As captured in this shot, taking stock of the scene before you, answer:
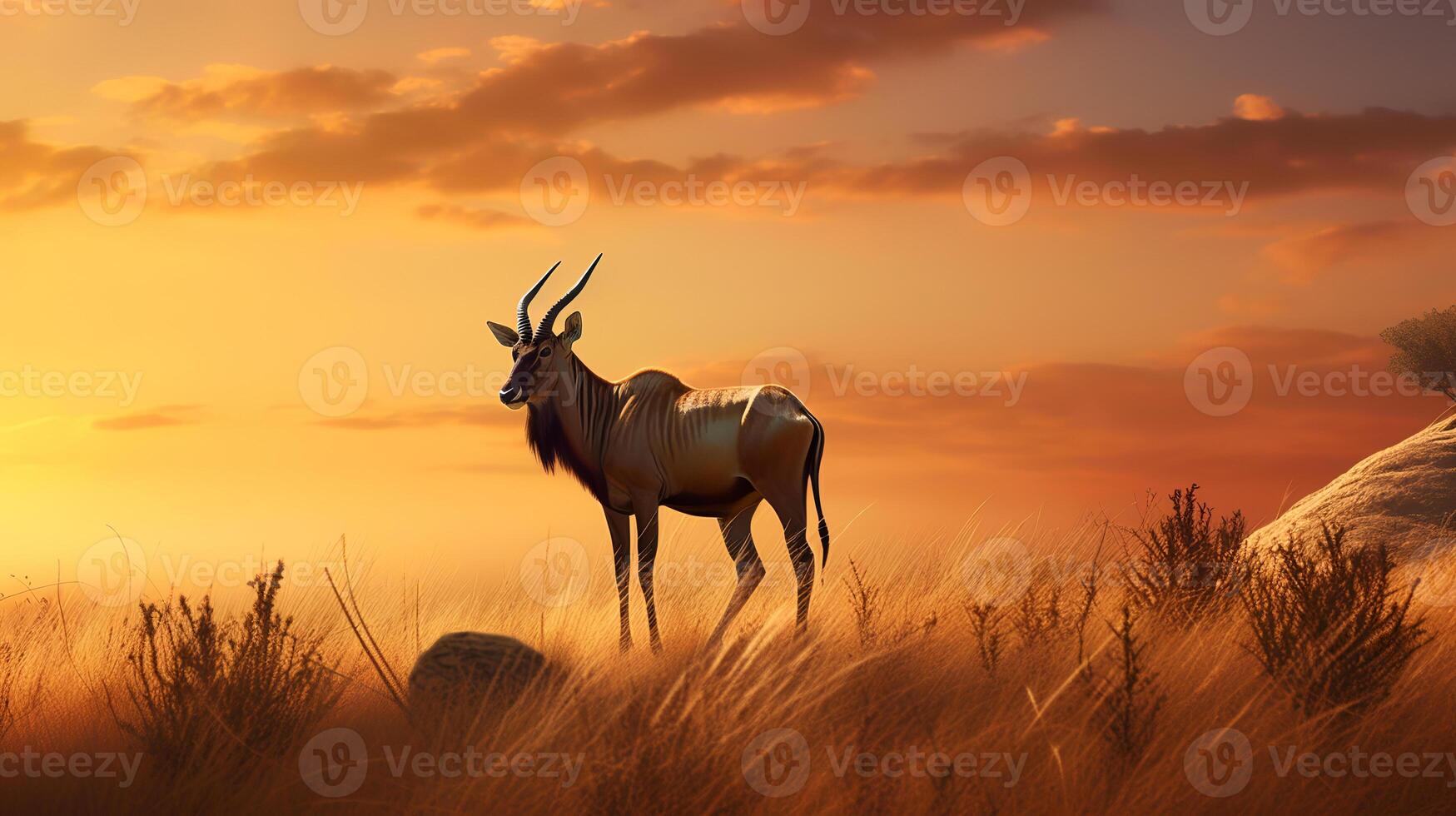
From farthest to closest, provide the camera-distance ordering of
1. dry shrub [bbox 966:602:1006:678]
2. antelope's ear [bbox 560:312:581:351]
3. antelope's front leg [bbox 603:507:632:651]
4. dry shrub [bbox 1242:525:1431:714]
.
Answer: antelope's ear [bbox 560:312:581:351] < antelope's front leg [bbox 603:507:632:651] < dry shrub [bbox 966:602:1006:678] < dry shrub [bbox 1242:525:1431:714]

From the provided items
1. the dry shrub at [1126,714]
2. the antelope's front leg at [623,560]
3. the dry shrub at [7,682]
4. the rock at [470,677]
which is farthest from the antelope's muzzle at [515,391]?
the dry shrub at [1126,714]

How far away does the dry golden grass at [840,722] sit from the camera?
20.6 ft

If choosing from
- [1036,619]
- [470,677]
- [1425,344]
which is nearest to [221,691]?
[470,677]

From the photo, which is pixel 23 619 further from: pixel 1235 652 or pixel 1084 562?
pixel 1235 652

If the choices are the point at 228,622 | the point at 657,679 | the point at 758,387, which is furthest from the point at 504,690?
the point at 758,387

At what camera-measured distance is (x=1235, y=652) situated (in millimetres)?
8812

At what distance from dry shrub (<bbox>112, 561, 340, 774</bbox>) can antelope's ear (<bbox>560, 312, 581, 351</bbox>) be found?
4.26 m

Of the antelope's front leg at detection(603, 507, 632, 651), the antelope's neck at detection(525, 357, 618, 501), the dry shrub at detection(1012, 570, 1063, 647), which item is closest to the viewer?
the dry shrub at detection(1012, 570, 1063, 647)

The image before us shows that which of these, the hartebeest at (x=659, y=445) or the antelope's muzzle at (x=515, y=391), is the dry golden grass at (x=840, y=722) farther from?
the antelope's muzzle at (x=515, y=391)

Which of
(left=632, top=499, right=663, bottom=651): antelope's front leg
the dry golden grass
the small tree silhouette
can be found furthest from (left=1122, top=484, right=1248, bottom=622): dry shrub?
the small tree silhouette

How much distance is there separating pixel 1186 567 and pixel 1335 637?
9.06 ft

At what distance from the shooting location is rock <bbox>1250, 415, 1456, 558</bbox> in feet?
46.8

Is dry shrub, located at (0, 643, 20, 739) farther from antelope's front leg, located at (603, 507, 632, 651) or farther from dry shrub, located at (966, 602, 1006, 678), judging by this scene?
dry shrub, located at (966, 602, 1006, 678)

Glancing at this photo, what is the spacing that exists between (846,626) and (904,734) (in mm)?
2154
